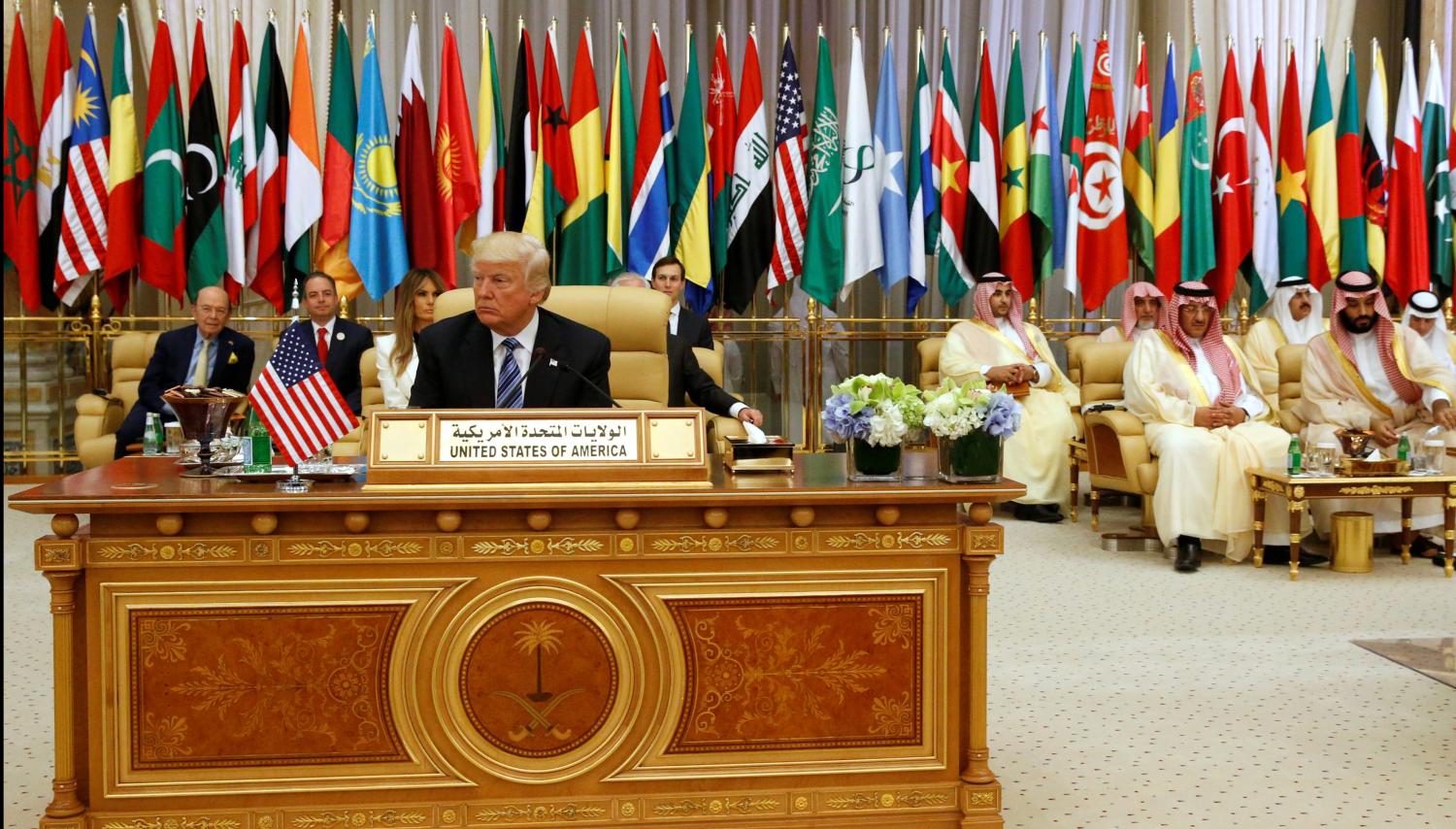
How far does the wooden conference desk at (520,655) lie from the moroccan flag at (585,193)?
536 centimetres

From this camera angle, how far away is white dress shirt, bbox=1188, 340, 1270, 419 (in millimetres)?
6250

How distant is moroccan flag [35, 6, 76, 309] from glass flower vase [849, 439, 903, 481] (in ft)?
21.4

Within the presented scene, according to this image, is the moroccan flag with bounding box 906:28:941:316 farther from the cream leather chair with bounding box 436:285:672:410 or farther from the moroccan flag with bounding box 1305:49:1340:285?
the cream leather chair with bounding box 436:285:672:410

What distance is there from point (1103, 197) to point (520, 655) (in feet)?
21.5

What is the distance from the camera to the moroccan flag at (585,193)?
25.6 feet

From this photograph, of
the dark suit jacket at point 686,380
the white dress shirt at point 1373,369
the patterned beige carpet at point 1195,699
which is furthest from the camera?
the white dress shirt at point 1373,369

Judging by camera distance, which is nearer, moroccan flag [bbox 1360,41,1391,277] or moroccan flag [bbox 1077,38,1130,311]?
moroccan flag [bbox 1077,38,1130,311]

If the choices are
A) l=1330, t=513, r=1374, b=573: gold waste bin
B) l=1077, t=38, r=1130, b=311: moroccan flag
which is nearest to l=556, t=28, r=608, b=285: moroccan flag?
l=1077, t=38, r=1130, b=311: moroccan flag

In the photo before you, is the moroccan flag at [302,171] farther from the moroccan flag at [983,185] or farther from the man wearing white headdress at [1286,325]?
the man wearing white headdress at [1286,325]

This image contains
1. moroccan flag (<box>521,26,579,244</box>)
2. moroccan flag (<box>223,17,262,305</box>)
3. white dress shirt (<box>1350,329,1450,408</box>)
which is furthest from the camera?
moroccan flag (<box>521,26,579,244</box>)

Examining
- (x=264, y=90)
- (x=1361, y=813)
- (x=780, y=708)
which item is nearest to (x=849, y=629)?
(x=780, y=708)

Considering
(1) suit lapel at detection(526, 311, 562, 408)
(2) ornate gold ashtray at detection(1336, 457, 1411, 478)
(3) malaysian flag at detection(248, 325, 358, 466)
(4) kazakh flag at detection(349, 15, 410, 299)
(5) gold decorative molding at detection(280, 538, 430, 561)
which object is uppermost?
(4) kazakh flag at detection(349, 15, 410, 299)

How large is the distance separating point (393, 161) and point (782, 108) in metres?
2.45

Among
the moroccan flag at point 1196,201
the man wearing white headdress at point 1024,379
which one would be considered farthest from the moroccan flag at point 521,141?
the moroccan flag at point 1196,201
